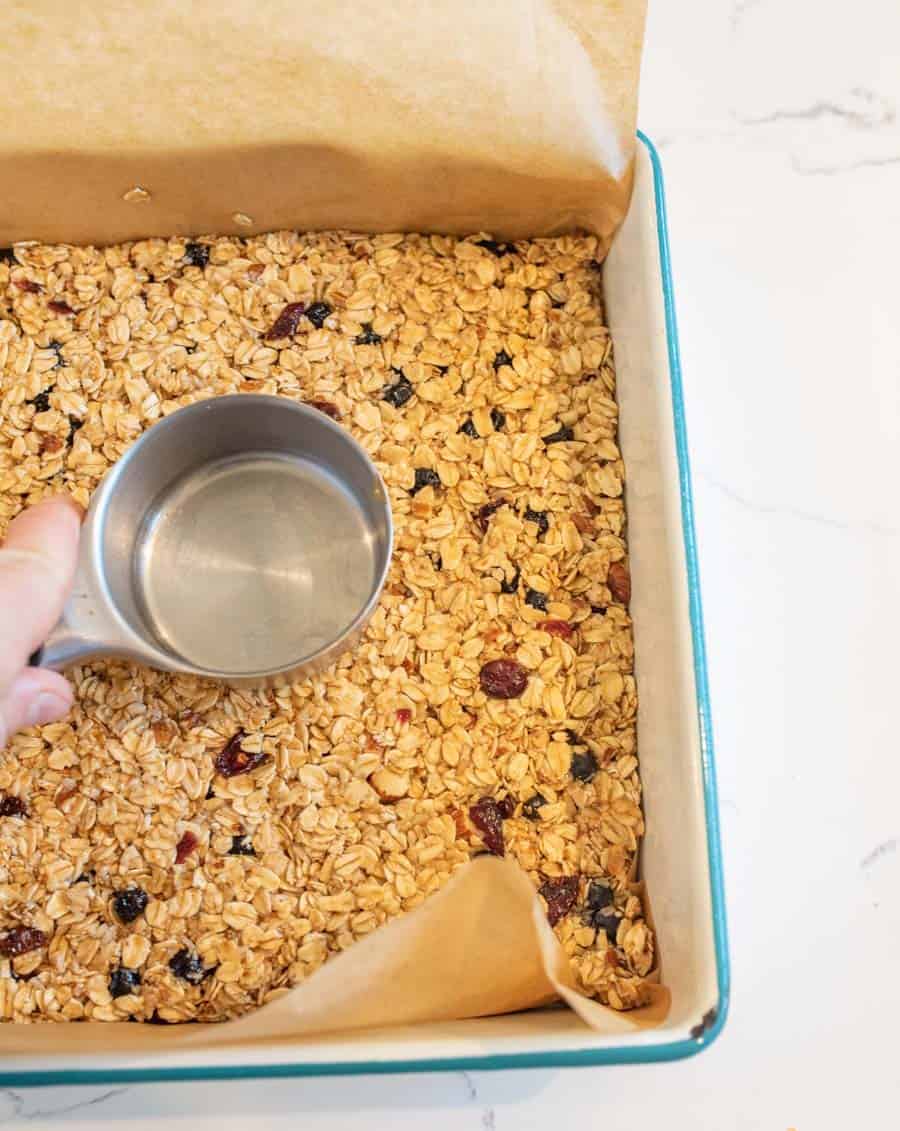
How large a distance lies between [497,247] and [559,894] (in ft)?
1.96

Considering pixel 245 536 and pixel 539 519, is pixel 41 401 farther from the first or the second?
pixel 539 519

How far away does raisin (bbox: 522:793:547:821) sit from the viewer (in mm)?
894

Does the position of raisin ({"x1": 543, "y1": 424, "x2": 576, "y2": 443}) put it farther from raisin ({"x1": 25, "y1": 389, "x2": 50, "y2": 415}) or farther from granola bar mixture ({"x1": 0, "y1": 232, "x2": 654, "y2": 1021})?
raisin ({"x1": 25, "y1": 389, "x2": 50, "y2": 415})

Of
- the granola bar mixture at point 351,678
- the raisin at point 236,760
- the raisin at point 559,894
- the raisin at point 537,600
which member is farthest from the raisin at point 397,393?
the raisin at point 559,894

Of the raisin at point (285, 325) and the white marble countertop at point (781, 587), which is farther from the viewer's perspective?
the raisin at point (285, 325)

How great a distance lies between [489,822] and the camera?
89cm

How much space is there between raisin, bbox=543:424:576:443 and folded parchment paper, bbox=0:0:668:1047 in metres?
0.19

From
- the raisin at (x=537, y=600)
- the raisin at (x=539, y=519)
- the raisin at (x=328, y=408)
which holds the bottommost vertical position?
the raisin at (x=537, y=600)

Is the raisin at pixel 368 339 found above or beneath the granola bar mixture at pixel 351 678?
above

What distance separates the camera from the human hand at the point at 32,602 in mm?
743

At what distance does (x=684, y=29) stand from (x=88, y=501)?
31.4 inches

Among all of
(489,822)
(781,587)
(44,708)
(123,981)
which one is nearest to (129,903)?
(123,981)

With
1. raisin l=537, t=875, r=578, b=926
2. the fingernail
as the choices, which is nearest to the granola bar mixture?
raisin l=537, t=875, r=578, b=926

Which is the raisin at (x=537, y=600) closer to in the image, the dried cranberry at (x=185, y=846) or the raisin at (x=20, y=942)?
the dried cranberry at (x=185, y=846)
